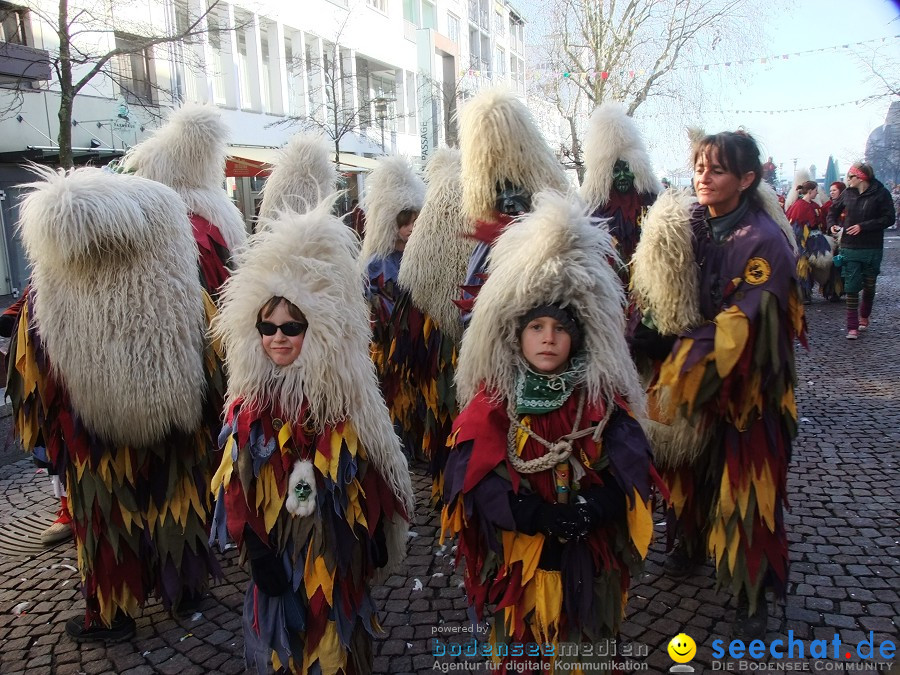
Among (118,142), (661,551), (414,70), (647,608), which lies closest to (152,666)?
(647,608)

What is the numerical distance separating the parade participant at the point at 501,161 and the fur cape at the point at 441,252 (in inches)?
7.5

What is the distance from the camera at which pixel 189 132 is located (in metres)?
3.38

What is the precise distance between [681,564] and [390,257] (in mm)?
2773

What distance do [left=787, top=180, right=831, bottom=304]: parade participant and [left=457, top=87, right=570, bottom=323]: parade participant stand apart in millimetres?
8012

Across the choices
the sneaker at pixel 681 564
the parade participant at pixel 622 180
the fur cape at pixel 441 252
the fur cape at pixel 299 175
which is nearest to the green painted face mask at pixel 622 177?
the parade participant at pixel 622 180

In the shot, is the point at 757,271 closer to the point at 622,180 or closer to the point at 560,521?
the point at 560,521

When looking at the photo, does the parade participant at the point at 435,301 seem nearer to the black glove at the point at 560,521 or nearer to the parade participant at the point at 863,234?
the black glove at the point at 560,521

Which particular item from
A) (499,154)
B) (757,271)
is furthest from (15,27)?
(757,271)

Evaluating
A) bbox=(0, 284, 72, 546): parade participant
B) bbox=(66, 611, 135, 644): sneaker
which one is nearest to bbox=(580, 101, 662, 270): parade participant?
bbox=(0, 284, 72, 546): parade participant

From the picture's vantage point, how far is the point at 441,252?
3.80m

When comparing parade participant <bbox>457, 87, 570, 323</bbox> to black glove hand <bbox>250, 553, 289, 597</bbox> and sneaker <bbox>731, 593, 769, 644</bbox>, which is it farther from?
sneaker <bbox>731, 593, 769, 644</bbox>

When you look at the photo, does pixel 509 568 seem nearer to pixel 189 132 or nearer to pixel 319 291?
pixel 319 291

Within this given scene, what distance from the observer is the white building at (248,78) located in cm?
1168

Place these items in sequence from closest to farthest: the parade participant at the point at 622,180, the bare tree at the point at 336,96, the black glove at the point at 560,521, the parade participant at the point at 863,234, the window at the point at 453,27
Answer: the black glove at the point at 560,521
the parade participant at the point at 622,180
the parade participant at the point at 863,234
the bare tree at the point at 336,96
the window at the point at 453,27
